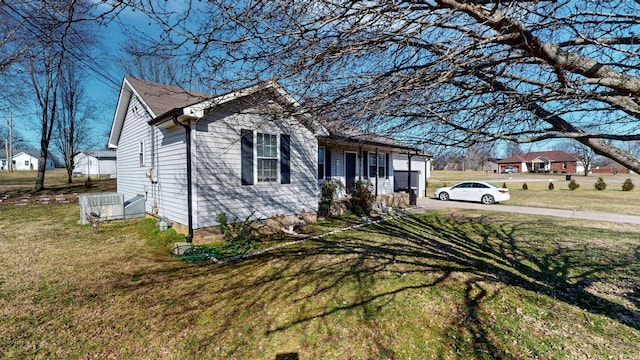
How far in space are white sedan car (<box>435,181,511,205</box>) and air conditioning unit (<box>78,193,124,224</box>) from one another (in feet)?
58.6

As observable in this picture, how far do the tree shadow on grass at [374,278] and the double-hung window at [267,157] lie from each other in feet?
8.03

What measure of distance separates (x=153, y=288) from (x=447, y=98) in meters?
5.25

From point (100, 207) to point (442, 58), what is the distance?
37.6 ft

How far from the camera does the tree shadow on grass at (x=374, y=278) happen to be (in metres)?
3.67

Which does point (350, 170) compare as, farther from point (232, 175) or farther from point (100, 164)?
point (100, 164)

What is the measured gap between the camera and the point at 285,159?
28.4 ft

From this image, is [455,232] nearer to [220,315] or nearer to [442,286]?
[442,286]

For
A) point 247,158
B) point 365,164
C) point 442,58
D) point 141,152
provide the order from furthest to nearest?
point 365,164
point 141,152
point 247,158
point 442,58

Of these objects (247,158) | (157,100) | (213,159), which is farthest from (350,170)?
(157,100)

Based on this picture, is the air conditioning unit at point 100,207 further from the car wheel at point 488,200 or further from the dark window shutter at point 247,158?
the car wheel at point 488,200

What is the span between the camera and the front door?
41.9 feet

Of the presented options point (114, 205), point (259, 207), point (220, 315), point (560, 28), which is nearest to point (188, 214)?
point (259, 207)

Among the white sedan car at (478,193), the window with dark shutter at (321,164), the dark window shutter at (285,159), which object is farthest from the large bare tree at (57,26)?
the white sedan car at (478,193)

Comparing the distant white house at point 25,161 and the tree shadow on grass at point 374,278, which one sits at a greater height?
the distant white house at point 25,161
